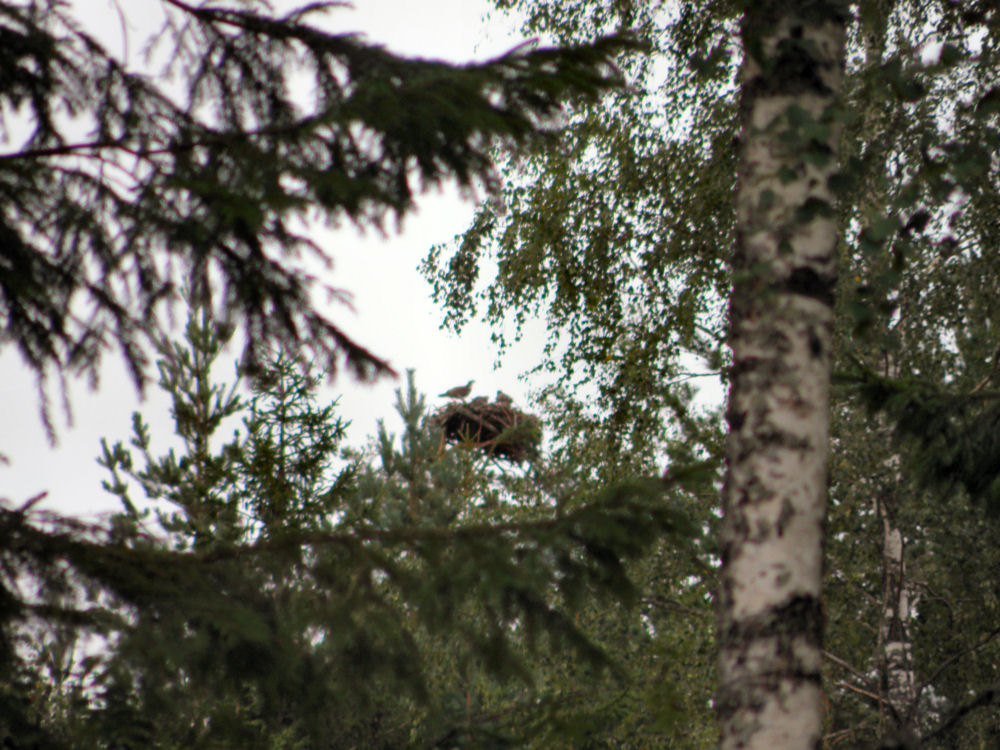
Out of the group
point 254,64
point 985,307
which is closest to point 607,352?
point 985,307

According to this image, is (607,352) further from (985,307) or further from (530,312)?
(985,307)

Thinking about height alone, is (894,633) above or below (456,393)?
below

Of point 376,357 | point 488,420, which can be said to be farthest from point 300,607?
point 488,420

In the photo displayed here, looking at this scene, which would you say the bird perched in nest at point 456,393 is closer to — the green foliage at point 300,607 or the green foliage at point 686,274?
the green foliage at point 686,274

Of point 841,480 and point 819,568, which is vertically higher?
point 841,480

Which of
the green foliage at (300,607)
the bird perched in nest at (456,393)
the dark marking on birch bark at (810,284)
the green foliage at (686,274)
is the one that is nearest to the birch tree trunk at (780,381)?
the dark marking on birch bark at (810,284)

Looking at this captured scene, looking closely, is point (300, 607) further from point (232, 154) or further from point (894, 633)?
point (894, 633)

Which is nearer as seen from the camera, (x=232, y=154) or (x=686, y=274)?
(x=232, y=154)

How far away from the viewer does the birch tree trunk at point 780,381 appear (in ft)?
7.88

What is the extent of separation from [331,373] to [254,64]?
1.13 meters

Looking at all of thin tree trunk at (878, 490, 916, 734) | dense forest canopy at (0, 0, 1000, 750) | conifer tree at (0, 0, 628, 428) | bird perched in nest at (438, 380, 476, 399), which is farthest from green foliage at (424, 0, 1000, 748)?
bird perched in nest at (438, 380, 476, 399)

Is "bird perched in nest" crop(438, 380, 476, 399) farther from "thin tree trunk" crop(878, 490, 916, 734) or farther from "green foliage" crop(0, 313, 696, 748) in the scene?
"green foliage" crop(0, 313, 696, 748)

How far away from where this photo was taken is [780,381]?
2553 millimetres

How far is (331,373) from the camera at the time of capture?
317 centimetres
